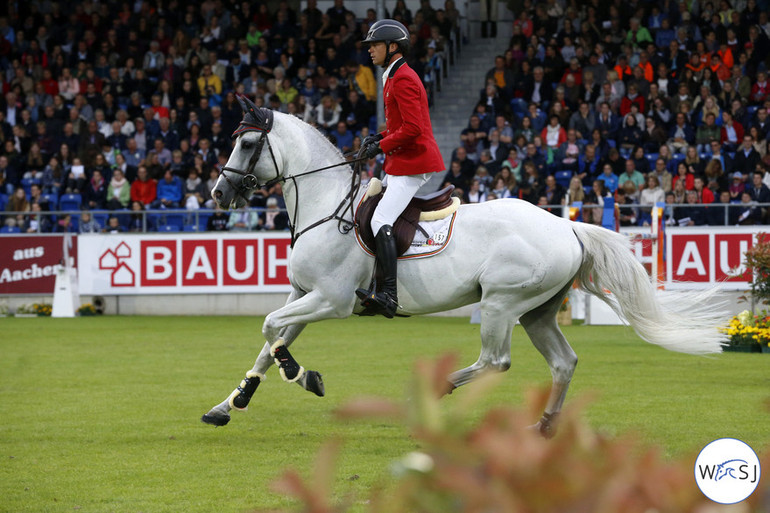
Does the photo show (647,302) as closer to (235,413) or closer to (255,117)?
(255,117)

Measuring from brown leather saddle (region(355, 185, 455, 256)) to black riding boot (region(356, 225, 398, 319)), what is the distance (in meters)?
0.11

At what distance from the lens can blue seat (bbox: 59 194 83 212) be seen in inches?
850

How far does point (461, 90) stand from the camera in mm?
26438

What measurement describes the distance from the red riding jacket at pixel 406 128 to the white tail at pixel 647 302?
128cm

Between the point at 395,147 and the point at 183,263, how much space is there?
12767 mm

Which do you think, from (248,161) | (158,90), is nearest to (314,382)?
(248,161)

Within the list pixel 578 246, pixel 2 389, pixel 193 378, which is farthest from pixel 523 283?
pixel 2 389

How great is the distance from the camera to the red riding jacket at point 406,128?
25.0ft

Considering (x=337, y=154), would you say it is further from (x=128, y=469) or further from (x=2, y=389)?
(x=2, y=389)

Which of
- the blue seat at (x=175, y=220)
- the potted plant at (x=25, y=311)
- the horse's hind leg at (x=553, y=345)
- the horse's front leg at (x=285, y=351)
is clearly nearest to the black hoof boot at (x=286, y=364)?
the horse's front leg at (x=285, y=351)

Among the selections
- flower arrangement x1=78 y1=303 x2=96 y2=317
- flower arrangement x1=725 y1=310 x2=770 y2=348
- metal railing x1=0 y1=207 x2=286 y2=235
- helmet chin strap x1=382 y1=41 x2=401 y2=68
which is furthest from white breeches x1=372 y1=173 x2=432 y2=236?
flower arrangement x1=78 y1=303 x2=96 y2=317

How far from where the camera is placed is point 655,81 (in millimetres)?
23000

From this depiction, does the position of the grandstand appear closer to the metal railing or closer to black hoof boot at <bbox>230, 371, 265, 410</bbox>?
the metal railing

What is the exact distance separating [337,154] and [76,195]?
579 inches
